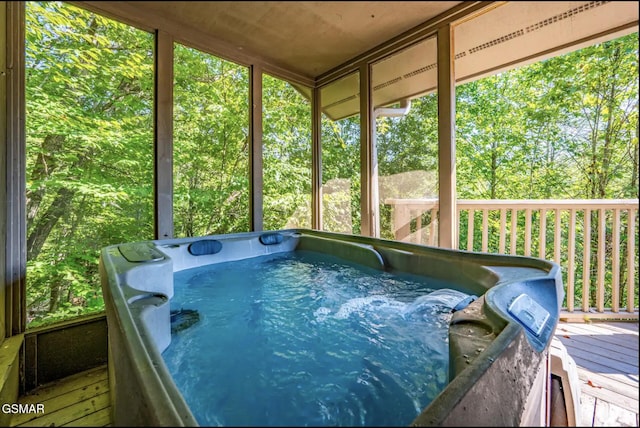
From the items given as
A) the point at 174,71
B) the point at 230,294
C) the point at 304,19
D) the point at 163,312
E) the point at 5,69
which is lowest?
the point at 230,294

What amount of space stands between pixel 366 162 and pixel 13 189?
8.52 feet

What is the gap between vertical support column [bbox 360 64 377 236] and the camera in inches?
117

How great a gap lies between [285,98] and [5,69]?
2.28 meters

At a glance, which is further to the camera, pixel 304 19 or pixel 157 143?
pixel 157 143

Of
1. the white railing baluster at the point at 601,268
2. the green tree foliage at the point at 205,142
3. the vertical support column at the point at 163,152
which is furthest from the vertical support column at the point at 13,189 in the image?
the white railing baluster at the point at 601,268

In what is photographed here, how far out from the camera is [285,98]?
327cm

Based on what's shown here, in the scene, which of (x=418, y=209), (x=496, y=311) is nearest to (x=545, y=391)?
(x=496, y=311)

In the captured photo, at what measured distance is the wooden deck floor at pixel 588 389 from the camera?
51cm

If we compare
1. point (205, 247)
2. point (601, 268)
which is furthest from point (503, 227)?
point (205, 247)

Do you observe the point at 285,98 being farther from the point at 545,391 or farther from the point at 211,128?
the point at 545,391

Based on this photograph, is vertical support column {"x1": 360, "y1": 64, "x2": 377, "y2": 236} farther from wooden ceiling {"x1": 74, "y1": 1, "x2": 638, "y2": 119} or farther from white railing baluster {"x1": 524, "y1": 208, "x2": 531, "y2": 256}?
wooden ceiling {"x1": 74, "y1": 1, "x2": 638, "y2": 119}

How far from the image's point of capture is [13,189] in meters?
1.45

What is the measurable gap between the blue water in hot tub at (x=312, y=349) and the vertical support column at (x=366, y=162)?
3.37 ft

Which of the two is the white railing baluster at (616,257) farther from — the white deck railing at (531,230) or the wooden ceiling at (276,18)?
the white deck railing at (531,230)
